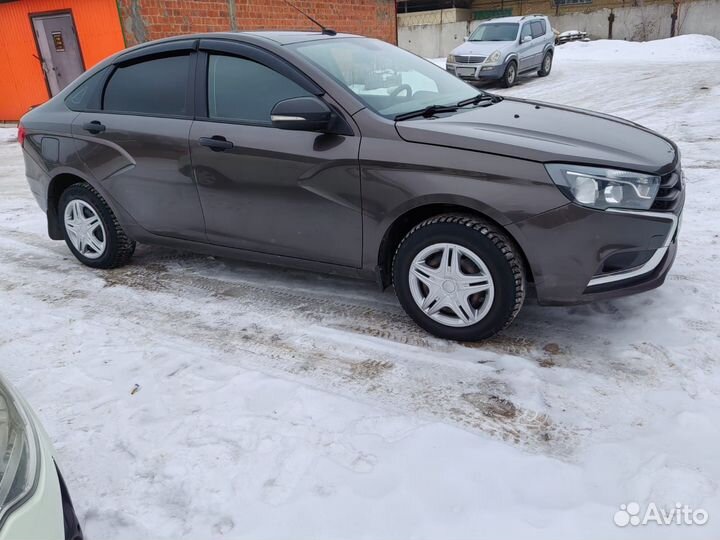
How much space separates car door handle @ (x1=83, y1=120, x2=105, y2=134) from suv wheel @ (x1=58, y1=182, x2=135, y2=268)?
1.45 ft

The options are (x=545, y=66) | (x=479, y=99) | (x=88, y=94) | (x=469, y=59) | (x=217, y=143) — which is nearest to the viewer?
(x=217, y=143)

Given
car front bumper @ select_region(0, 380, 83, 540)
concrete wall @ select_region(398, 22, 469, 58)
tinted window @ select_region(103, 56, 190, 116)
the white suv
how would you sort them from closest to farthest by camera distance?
car front bumper @ select_region(0, 380, 83, 540)
tinted window @ select_region(103, 56, 190, 116)
the white suv
concrete wall @ select_region(398, 22, 469, 58)

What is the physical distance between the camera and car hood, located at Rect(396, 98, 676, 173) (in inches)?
113

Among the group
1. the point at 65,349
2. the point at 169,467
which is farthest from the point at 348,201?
the point at 65,349

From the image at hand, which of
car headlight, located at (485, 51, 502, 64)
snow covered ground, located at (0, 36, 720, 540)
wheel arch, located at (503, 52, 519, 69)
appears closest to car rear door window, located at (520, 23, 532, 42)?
wheel arch, located at (503, 52, 519, 69)

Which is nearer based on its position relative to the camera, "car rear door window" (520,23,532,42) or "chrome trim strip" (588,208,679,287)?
"chrome trim strip" (588,208,679,287)

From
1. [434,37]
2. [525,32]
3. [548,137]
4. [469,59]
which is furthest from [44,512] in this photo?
[434,37]

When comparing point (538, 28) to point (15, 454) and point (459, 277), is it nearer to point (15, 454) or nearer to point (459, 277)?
point (459, 277)

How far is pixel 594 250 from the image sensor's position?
283 cm

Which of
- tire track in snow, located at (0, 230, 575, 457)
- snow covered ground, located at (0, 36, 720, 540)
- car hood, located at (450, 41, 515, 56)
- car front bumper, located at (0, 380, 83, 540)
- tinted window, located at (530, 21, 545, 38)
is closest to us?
car front bumper, located at (0, 380, 83, 540)

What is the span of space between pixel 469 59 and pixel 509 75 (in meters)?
1.11

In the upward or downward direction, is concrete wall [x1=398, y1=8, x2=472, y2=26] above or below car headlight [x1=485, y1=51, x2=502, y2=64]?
above

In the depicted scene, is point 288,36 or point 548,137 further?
point 288,36

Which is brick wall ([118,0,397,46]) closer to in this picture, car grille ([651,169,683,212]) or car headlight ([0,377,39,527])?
car grille ([651,169,683,212])
